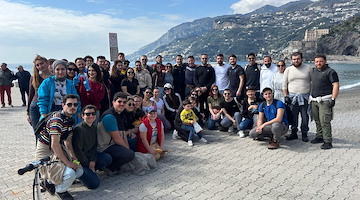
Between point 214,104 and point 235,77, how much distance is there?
3.49 ft

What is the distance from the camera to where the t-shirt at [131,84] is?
711 centimetres

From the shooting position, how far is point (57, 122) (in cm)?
A: 368

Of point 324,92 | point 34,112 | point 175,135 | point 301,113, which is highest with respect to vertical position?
point 324,92

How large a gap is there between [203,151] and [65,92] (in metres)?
3.34

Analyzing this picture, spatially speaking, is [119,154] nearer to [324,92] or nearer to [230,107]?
[230,107]

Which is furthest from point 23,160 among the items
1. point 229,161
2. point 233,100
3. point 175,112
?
point 233,100

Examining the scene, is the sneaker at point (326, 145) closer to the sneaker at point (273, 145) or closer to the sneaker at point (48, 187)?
the sneaker at point (273, 145)

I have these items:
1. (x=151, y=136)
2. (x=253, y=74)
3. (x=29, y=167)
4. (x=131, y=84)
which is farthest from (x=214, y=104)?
(x=29, y=167)

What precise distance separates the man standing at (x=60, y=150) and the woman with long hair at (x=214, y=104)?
4577 millimetres

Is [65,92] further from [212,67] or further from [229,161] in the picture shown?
[212,67]

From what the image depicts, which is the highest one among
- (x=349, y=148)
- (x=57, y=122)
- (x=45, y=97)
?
(x=45, y=97)

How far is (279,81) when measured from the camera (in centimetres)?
696

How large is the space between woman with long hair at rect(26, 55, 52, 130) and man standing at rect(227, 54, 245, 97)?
5030 mm

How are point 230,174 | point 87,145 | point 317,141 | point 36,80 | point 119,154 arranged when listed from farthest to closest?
point 317,141 < point 230,174 < point 36,80 < point 119,154 < point 87,145
